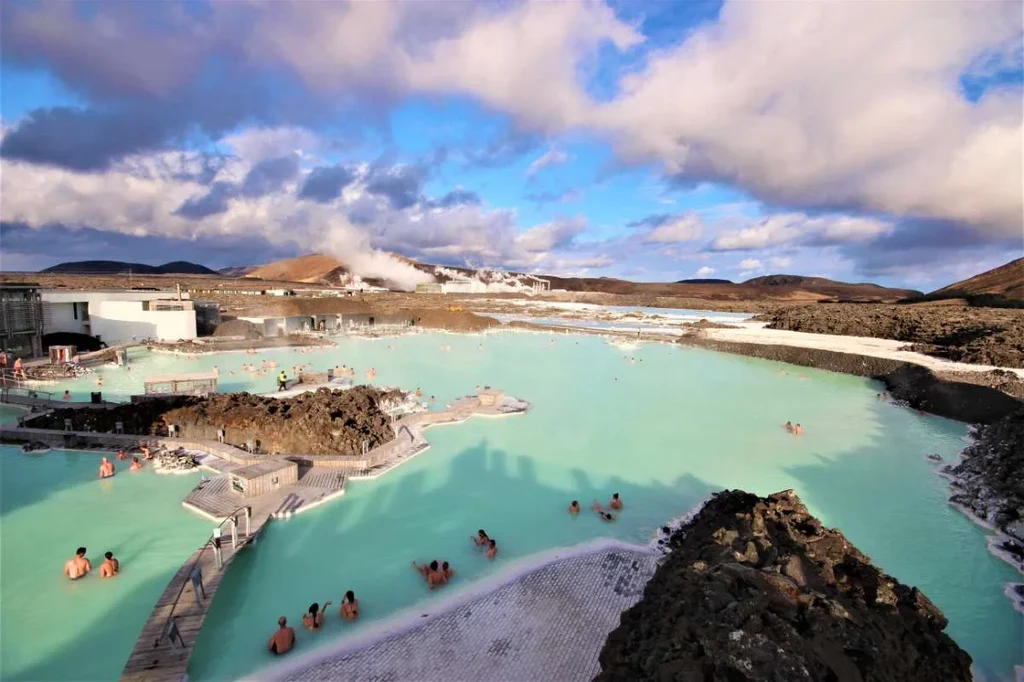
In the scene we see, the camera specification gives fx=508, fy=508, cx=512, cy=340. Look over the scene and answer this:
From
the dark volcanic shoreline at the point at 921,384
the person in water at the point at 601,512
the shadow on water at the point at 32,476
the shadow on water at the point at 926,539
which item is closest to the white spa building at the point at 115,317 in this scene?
the shadow on water at the point at 32,476

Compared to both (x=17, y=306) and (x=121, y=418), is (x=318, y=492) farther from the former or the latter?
(x=17, y=306)

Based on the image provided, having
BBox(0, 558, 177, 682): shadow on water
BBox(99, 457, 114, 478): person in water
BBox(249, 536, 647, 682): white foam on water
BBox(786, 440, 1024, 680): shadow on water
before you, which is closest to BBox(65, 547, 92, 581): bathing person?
BBox(0, 558, 177, 682): shadow on water

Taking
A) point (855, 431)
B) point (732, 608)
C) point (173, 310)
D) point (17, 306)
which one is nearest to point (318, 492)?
point (732, 608)

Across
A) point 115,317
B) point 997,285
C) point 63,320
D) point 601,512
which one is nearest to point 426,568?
point 601,512

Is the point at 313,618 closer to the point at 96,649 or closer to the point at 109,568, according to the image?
the point at 96,649

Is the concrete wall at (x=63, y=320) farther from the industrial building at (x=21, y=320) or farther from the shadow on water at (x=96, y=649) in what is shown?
the shadow on water at (x=96, y=649)

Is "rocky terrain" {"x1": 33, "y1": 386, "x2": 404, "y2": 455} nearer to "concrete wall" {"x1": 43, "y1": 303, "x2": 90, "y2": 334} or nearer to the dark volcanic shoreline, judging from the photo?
"concrete wall" {"x1": 43, "y1": 303, "x2": 90, "y2": 334}
